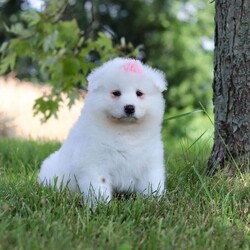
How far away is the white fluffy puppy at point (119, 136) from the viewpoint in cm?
275

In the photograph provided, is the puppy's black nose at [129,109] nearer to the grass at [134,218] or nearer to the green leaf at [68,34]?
the grass at [134,218]

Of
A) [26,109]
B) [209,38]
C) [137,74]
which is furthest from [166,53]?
[137,74]

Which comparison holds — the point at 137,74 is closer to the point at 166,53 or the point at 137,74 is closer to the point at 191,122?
the point at 191,122

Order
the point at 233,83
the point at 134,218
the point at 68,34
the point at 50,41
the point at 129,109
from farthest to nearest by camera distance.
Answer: the point at 68,34
the point at 50,41
the point at 233,83
the point at 129,109
the point at 134,218

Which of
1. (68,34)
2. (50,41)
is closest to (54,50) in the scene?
(68,34)

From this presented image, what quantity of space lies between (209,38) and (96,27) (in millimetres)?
3862

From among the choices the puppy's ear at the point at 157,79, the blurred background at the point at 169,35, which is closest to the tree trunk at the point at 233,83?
the puppy's ear at the point at 157,79

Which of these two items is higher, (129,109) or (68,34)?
(68,34)

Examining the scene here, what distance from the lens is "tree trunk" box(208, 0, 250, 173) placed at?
10.7 ft

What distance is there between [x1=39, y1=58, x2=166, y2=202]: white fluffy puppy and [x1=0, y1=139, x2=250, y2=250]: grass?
0.12 metres

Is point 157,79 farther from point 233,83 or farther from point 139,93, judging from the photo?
point 233,83

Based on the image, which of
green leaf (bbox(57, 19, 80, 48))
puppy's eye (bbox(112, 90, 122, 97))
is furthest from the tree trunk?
→ green leaf (bbox(57, 19, 80, 48))

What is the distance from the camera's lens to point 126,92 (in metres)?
2.74

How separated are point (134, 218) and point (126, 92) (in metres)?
0.69
